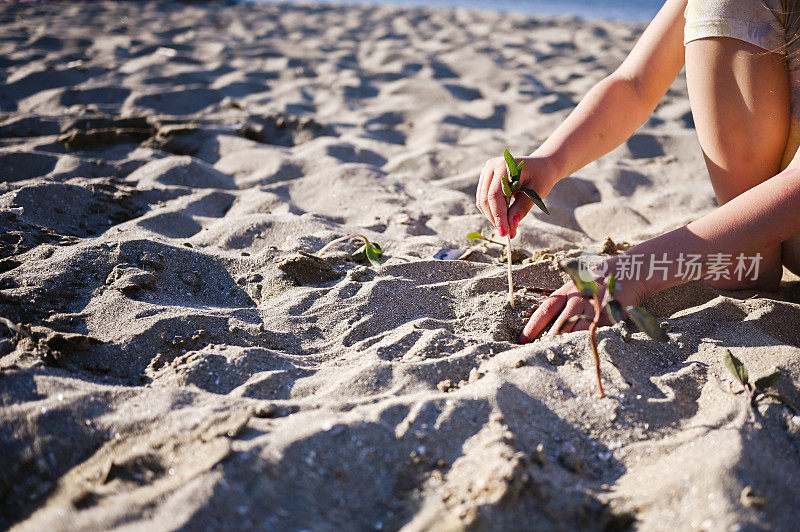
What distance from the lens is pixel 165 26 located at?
694cm

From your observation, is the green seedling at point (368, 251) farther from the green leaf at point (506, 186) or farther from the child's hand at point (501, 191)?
the green leaf at point (506, 186)

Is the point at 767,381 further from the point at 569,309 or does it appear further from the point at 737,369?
the point at 569,309

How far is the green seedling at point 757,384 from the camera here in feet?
4.22

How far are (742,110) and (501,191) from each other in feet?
3.08

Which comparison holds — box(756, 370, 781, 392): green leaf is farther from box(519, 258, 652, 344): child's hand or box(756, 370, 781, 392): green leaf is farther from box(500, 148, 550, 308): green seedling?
box(500, 148, 550, 308): green seedling

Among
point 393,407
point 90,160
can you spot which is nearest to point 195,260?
point 393,407

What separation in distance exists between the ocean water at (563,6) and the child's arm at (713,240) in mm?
12929

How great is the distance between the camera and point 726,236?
159 cm

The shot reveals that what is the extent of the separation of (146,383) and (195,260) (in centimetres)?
66

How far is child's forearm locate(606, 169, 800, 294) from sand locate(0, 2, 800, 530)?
0.66ft

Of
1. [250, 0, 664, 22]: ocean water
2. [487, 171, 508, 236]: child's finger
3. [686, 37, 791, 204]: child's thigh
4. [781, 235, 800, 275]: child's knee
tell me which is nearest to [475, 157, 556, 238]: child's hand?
[487, 171, 508, 236]: child's finger

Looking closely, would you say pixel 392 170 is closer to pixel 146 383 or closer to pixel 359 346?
pixel 359 346

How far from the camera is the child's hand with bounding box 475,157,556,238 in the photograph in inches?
65.3

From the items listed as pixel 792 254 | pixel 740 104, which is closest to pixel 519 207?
pixel 740 104
